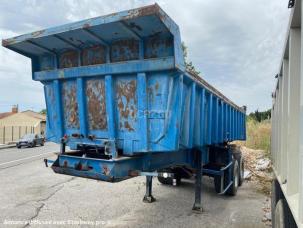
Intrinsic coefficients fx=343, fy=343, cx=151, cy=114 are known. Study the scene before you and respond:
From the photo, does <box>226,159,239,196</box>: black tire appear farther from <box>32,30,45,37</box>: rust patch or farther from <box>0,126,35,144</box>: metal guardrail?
<box>0,126,35,144</box>: metal guardrail

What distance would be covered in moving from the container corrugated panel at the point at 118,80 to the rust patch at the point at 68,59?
0.01 metres

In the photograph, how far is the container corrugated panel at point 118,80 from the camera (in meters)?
4.26

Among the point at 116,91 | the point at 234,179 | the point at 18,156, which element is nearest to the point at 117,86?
the point at 116,91

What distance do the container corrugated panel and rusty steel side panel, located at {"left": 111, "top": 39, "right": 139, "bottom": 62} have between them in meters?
0.01

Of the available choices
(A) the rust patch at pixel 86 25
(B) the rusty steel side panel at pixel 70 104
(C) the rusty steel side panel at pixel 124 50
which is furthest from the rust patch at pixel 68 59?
(A) the rust patch at pixel 86 25

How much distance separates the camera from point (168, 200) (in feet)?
26.4

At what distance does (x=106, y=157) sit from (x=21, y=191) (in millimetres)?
5155

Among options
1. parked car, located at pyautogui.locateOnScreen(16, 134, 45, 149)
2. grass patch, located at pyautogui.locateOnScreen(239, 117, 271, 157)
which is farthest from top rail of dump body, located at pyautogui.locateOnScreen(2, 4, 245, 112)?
parked car, located at pyautogui.locateOnScreen(16, 134, 45, 149)

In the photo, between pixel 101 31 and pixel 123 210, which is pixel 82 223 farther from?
pixel 101 31

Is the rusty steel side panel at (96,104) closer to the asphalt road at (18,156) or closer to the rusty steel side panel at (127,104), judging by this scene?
the rusty steel side panel at (127,104)

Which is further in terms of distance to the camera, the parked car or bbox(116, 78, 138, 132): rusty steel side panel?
the parked car

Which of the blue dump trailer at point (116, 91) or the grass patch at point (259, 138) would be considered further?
the grass patch at point (259, 138)

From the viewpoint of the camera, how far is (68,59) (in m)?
5.11

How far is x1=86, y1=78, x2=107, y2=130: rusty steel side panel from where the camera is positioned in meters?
4.77
